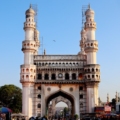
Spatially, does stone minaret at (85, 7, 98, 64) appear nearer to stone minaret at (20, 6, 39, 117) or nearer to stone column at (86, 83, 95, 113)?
stone column at (86, 83, 95, 113)

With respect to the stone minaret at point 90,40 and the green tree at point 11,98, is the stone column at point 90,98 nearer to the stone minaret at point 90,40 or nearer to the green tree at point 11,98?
the stone minaret at point 90,40

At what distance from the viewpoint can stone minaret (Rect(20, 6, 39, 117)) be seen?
63.5 metres

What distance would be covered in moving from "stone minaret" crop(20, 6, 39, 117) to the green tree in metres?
14.7

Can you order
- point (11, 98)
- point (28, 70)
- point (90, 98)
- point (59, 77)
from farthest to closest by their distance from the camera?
point (11, 98), point (59, 77), point (28, 70), point (90, 98)

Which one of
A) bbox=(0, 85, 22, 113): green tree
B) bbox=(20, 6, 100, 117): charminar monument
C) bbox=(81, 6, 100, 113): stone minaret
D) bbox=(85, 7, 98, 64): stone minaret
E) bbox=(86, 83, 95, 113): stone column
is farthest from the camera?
bbox=(0, 85, 22, 113): green tree

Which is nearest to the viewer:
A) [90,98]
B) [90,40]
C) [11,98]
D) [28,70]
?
[90,98]

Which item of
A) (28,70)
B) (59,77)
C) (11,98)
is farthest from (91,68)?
(11,98)

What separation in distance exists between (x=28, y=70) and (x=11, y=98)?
18.0 m

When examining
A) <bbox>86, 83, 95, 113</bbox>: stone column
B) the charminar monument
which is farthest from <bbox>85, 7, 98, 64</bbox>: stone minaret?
<bbox>86, 83, 95, 113</bbox>: stone column

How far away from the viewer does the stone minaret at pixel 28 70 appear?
6347 centimetres

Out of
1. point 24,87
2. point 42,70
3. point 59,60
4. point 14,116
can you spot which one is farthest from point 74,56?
point 14,116

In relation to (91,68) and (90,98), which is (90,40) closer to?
(91,68)

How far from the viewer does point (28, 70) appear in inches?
2542

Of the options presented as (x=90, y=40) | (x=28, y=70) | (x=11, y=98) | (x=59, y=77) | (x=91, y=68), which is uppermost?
(x=90, y=40)
